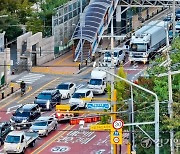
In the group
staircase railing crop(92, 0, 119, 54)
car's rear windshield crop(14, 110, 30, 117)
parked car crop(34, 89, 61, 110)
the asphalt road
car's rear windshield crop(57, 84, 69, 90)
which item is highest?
staircase railing crop(92, 0, 119, 54)

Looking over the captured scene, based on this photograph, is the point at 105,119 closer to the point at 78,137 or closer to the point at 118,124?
the point at 78,137

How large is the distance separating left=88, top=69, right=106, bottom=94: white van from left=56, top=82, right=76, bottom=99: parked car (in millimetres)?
1330

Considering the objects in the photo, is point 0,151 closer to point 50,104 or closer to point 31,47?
point 50,104

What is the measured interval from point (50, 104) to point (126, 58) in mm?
17744

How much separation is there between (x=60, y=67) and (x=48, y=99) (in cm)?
1339

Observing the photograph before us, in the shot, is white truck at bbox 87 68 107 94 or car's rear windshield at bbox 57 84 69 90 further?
white truck at bbox 87 68 107 94

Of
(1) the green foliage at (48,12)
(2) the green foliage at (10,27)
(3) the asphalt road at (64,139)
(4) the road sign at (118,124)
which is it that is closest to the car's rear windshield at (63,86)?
(3) the asphalt road at (64,139)

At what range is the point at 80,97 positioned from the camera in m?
65.9

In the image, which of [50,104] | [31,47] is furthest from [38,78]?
[50,104]

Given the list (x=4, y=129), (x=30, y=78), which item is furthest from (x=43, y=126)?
(x=30, y=78)

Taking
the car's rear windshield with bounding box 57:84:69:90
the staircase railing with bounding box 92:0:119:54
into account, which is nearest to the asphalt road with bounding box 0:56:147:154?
the car's rear windshield with bounding box 57:84:69:90

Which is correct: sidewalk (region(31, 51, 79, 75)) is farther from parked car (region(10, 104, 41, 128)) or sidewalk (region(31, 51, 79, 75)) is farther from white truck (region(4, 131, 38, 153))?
white truck (region(4, 131, 38, 153))

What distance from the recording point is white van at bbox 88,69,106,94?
230ft

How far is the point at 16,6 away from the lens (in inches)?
3602
